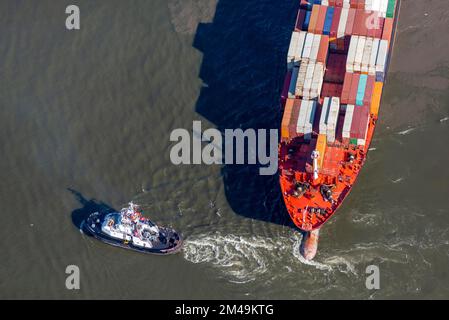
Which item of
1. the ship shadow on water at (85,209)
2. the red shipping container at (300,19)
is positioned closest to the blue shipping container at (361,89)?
the red shipping container at (300,19)

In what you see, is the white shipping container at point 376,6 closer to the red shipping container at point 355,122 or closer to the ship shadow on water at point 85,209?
the red shipping container at point 355,122

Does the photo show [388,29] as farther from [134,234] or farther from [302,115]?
[134,234]

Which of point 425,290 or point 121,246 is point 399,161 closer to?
point 425,290

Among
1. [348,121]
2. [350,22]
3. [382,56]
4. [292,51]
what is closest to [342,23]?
[350,22]

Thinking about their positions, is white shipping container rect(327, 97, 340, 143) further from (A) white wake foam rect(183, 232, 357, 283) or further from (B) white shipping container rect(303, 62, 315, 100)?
(A) white wake foam rect(183, 232, 357, 283)

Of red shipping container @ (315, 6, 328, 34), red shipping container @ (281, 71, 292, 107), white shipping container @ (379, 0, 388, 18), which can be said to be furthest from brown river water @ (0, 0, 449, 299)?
white shipping container @ (379, 0, 388, 18)

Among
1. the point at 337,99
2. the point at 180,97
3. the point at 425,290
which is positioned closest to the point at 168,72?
the point at 180,97
